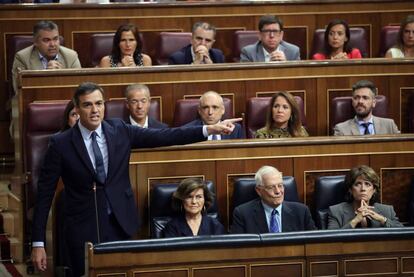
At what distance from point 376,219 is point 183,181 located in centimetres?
74

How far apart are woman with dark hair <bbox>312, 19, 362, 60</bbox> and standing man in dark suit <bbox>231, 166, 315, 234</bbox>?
162cm

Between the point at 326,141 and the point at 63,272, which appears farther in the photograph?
the point at 326,141

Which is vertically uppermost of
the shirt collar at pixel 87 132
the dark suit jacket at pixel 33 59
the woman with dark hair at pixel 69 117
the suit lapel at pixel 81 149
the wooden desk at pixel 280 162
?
the dark suit jacket at pixel 33 59

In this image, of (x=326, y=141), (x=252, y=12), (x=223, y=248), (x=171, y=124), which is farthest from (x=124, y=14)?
(x=223, y=248)

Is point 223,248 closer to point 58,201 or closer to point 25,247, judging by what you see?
point 58,201

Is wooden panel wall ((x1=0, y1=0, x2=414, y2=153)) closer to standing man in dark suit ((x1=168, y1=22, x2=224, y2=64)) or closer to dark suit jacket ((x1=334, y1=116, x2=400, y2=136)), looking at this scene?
standing man in dark suit ((x1=168, y1=22, x2=224, y2=64))

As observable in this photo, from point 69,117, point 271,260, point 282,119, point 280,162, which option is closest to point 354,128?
point 282,119

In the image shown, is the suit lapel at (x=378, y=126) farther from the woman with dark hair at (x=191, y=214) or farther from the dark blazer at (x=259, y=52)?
the woman with dark hair at (x=191, y=214)

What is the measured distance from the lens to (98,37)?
5723mm

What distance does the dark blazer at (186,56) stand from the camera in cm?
558

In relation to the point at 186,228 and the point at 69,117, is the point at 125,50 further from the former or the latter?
the point at 186,228

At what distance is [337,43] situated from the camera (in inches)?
223

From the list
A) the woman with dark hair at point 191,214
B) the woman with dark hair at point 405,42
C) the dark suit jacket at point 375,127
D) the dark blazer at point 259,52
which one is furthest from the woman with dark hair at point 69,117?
the woman with dark hair at point 405,42

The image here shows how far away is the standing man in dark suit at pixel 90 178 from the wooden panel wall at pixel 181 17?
6.27 ft
